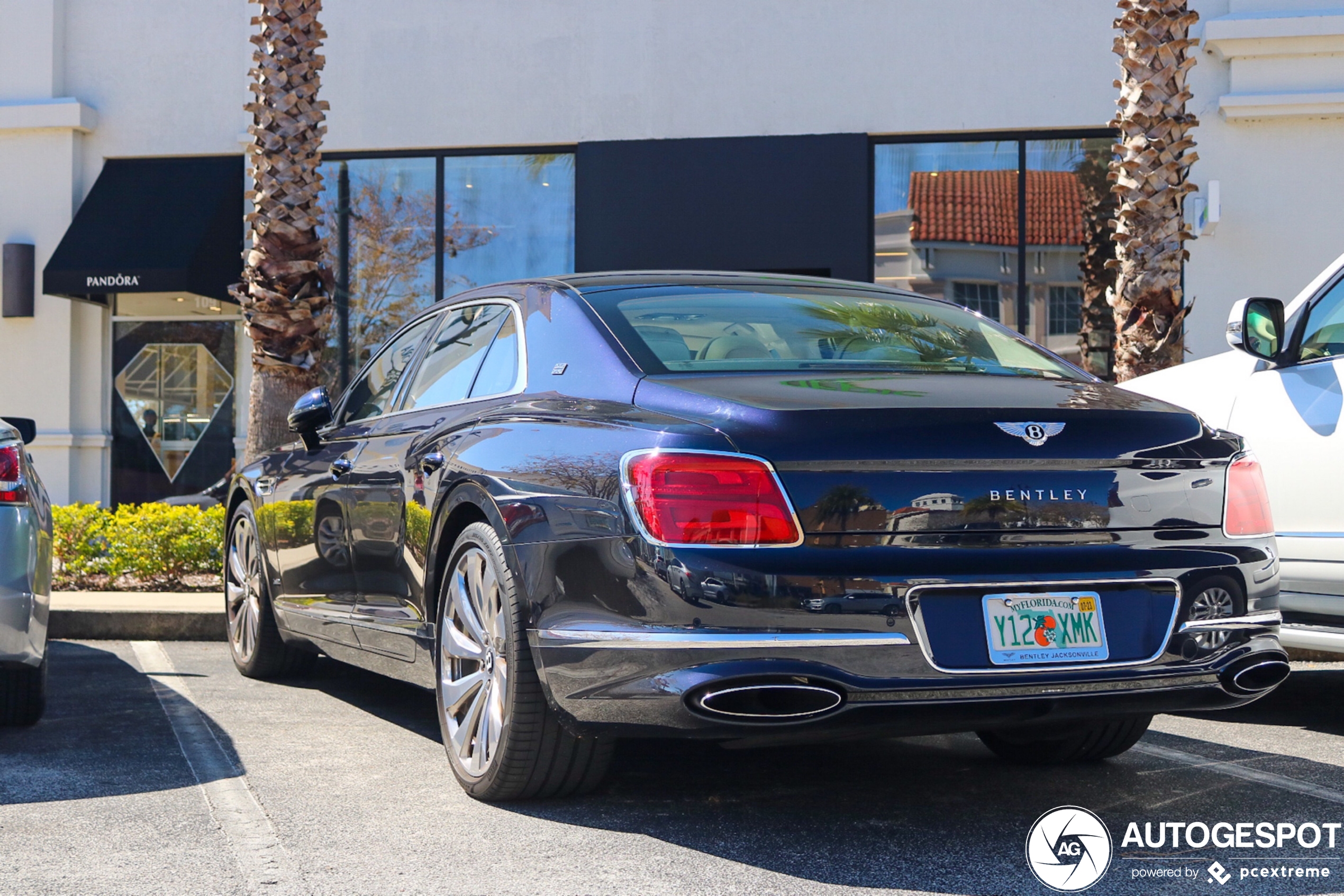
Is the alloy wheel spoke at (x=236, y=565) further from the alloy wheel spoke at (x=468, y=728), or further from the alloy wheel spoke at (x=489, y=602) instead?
the alloy wheel spoke at (x=489, y=602)

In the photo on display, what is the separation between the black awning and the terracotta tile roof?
21.2ft

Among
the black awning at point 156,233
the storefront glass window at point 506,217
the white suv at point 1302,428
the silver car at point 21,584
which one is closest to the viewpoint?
the silver car at point 21,584

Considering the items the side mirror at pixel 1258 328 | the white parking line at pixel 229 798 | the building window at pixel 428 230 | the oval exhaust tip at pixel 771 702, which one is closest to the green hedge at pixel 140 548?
the white parking line at pixel 229 798

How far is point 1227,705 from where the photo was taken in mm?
3887

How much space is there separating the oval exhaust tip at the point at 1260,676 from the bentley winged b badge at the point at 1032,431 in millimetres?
802

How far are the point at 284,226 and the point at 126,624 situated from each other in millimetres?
3444

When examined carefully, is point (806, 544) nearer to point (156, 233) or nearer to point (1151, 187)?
point (1151, 187)

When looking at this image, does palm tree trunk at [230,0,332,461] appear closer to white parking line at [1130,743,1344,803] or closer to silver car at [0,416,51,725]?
silver car at [0,416,51,725]

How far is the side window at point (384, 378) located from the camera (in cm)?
566

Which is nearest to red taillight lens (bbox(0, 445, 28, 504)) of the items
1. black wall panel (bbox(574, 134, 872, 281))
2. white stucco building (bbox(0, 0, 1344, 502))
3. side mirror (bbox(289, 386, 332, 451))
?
side mirror (bbox(289, 386, 332, 451))

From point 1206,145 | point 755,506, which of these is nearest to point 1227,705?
point 755,506

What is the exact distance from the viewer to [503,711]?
4039mm

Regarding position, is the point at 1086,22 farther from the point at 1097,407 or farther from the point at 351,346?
the point at 1097,407

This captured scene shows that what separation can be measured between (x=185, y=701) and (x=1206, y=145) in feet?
33.9
